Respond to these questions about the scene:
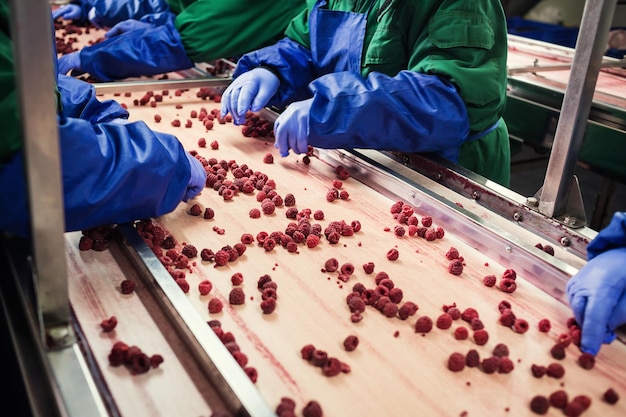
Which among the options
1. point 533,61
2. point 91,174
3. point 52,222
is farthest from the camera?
point 533,61

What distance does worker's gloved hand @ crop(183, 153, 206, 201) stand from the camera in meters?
1.39

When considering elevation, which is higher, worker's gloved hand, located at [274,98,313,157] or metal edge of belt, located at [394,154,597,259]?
worker's gloved hand, located at [274,98,313,157]

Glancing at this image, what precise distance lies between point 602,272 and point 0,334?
4.20ft

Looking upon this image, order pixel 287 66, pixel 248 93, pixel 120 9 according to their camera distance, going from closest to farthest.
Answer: pixel 248 93 < pixel 287 66 < pixel 120 9

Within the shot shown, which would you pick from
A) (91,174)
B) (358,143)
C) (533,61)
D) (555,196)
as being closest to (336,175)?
(358,143)

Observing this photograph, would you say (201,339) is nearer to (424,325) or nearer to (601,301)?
(424,325)

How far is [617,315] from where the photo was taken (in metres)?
1.00

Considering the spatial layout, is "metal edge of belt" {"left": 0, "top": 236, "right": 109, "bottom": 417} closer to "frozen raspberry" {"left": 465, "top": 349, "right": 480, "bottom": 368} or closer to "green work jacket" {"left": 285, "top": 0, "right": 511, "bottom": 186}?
"frozen raspberry" {"left": 465, "top": 349, "right": 480, "bottom": 368}

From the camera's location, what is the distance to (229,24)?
257cm

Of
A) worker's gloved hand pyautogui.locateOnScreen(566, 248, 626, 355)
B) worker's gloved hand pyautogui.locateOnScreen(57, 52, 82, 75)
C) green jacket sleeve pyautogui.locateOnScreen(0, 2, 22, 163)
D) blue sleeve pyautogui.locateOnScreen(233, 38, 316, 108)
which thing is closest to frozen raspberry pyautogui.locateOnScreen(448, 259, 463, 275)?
worker's gloved hand pyautogui.locateOnScreen(566, 248, 626, 355)

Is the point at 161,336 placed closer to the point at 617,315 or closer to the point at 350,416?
the point at 350,416

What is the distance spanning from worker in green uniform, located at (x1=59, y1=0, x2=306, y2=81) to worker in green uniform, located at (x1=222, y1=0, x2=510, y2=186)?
0.72 m

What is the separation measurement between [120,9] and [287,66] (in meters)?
1.98

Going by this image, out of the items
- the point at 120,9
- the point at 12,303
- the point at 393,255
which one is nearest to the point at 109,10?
the point at 120,9
